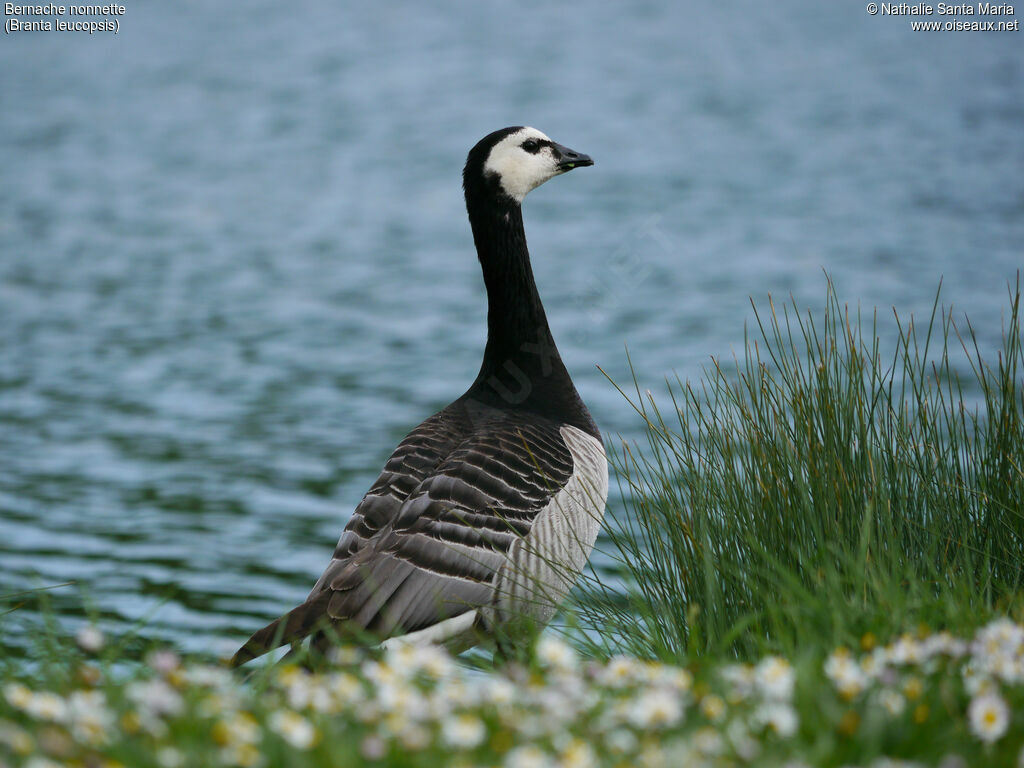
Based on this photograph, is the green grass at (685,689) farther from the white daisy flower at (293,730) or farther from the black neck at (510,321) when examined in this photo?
the black neck at (510,321)

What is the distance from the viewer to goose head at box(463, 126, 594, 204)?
642 cm

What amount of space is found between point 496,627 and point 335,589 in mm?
666

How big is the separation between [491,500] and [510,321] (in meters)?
1.51

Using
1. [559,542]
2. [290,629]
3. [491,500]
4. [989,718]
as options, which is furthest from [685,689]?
[559,542]

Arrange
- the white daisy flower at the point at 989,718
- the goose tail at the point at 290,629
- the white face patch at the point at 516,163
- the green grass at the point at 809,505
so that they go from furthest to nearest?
1. the white face patch at the point at 516,163
2. the green grass at the point at 809,505
3. the goose tail at the point at 290,629
4. the white daisy flower at the point at 989,718

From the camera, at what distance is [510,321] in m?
6.45

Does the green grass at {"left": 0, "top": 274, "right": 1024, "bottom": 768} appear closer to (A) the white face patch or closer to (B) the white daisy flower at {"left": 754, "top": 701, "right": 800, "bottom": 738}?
(B) the white daisy flower at {"left": 754, "top": 701, "right": 800, "bottom": 738}

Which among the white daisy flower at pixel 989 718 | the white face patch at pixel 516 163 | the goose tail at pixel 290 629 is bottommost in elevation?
the goose tail at pixel 290 629

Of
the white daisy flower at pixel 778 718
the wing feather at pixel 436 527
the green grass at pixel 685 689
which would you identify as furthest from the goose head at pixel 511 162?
the white daisy flower at pixel 778 718

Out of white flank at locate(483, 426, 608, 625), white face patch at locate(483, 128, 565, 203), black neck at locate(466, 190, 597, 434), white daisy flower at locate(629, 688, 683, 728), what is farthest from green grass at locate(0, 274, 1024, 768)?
white face patch at locate(483, 128, 565, 203)

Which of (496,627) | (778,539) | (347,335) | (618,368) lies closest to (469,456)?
(496,627)

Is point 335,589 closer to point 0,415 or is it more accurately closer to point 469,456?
point 469,456

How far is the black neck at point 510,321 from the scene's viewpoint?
6223 millimetres

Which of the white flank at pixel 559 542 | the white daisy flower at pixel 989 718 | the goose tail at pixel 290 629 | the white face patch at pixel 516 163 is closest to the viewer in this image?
the white daisy flower at pixel 989 718
